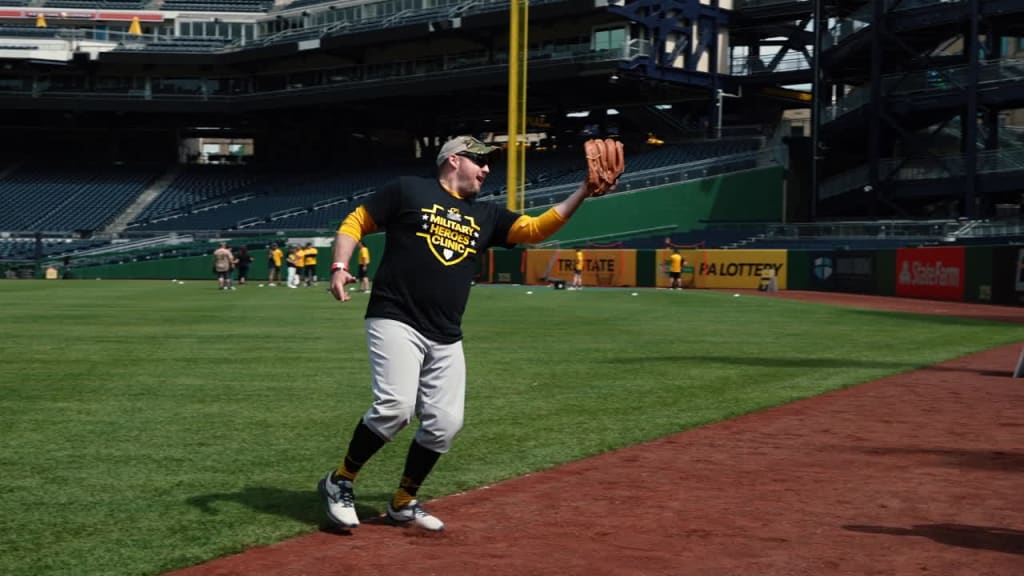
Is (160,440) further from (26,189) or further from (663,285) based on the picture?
(26,189)

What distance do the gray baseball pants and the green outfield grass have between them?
76cm

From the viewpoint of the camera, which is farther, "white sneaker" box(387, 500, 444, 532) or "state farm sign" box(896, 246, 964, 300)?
"state farm sign" box(896, 246, 964, 300)

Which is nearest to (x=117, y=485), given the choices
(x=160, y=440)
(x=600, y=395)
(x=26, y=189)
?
(x=160, y=440)

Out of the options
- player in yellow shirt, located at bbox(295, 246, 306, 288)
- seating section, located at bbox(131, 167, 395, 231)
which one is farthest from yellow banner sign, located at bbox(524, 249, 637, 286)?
seating section, located at bbox(131, 167, 395, 231)

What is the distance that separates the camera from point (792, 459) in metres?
7.93

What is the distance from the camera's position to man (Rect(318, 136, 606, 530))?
18.7ft

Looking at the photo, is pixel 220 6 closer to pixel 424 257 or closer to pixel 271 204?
A: pixel 271 204

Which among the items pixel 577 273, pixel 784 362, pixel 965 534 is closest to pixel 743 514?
pixel 965 534

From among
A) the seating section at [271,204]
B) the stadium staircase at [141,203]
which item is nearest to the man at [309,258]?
the seating section at [271,204]

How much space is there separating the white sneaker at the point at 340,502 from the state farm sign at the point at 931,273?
2855 centimetres

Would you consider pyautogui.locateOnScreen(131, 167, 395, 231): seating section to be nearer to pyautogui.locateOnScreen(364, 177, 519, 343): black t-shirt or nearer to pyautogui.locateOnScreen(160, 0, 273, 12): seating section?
pyautogui.locateOnScreen(160, 0, 273, 12): seating section

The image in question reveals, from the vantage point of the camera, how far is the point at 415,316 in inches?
227

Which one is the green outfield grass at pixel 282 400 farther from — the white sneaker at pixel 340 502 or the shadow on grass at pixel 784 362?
the white sneaker at pixel 340 502

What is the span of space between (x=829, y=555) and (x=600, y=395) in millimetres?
6012
